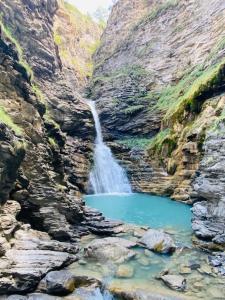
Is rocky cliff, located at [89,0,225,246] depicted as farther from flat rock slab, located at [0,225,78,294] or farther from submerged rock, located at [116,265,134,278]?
flat rock slab, located at [0,225,78,294]

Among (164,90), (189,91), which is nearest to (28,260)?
(189,91)

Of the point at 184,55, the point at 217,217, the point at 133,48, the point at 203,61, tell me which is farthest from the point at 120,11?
the point at 217,217

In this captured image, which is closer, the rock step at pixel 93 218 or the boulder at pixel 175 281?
the boulder at pixel 175 281

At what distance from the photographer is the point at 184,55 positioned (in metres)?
40.6

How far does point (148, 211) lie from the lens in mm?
21125

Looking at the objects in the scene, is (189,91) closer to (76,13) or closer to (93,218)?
(93,218)

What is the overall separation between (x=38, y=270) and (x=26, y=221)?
4145mm

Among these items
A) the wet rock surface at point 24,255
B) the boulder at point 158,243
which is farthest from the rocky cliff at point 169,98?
the wet rock surface at point 24,255

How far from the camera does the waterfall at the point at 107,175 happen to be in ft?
99.0

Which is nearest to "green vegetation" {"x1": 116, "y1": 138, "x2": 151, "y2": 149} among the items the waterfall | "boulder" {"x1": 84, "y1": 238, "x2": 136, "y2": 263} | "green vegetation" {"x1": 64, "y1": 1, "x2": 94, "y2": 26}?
the waterfall

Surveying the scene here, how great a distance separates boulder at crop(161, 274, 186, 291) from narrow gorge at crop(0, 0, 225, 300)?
50mm

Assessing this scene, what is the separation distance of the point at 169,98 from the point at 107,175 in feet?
38.0

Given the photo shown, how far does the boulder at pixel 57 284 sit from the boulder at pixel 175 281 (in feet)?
9.64

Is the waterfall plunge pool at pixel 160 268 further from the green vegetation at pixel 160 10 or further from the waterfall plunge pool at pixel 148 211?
the green vegetation at pixel 160 10
